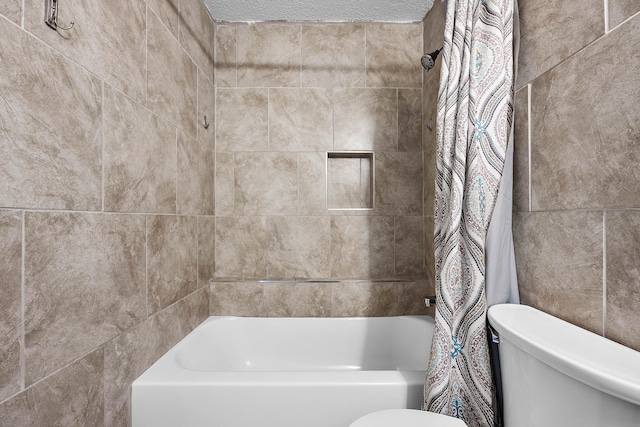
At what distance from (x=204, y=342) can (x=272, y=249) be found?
61 cm

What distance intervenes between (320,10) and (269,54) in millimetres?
383

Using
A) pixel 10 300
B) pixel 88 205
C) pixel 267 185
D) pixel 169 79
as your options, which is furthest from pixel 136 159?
pixel 267 185

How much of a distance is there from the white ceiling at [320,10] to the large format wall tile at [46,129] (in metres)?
1.19

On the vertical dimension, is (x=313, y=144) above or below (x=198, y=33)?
below

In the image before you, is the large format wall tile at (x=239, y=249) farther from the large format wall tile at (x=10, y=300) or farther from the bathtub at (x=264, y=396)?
the large format wall tile at (x=10, y=300)

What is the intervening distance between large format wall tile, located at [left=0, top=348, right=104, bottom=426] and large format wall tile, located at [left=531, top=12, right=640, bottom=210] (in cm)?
124

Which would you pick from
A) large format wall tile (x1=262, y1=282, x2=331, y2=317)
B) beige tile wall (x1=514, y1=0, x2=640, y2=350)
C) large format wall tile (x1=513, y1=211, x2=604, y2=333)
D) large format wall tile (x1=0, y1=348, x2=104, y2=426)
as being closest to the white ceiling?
beige tile wall (x1=514, y1=0, x2=640, y2=350)

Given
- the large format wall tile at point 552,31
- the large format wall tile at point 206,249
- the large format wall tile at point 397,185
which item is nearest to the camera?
the large format wall tile at point 552,31

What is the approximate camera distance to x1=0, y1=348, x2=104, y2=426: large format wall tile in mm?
636

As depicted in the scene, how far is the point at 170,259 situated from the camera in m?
1.32

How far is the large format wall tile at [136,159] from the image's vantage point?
3.06 ft

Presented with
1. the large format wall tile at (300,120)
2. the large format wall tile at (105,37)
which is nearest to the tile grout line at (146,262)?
the large format wall tile at (105,37)

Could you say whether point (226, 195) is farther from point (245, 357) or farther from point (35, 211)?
point (35, 211)

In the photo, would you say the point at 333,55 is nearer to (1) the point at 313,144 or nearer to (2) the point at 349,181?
(1) the point at 313,144
